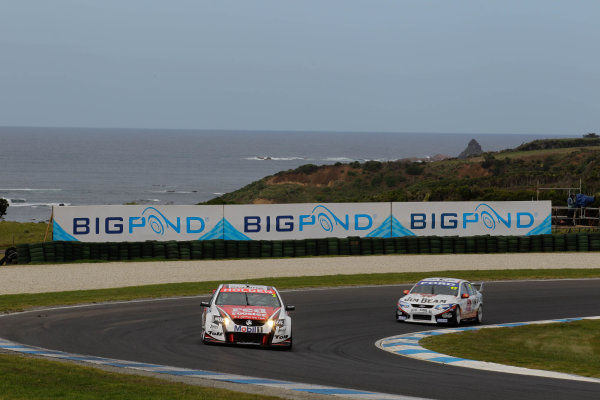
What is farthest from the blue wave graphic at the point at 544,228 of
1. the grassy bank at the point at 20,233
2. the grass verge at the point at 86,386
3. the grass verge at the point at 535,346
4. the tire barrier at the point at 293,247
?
the grass verge at the point at 86,386

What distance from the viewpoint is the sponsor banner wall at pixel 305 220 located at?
4312cm

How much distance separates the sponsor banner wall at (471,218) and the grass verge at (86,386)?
3118 cm

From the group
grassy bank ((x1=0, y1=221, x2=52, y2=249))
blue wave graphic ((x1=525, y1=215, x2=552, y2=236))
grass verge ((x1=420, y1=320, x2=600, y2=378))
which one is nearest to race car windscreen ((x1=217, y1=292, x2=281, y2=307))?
grass verge ((x1=420, y1=320, x2=600, y2=378))

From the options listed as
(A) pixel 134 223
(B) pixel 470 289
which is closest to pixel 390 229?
(A) pixel 134 223

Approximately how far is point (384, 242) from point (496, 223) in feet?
21.7

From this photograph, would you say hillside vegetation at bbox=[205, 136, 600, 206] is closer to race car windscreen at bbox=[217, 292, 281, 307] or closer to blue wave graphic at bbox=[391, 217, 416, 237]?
blue wave graphic at bbox=[391, 217, 416, 237]

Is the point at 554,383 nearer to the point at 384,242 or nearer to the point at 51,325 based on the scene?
the point at 51,325

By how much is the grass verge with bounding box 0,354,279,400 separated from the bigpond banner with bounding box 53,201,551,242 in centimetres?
2559

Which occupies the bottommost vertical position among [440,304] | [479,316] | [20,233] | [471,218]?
[479,316]

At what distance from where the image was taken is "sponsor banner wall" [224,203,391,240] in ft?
141

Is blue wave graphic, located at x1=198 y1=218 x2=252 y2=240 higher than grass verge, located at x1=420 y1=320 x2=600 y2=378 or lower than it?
higher

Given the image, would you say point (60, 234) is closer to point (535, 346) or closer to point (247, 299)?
point (247, 299)

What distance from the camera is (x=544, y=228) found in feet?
157

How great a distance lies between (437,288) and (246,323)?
7.99 m
